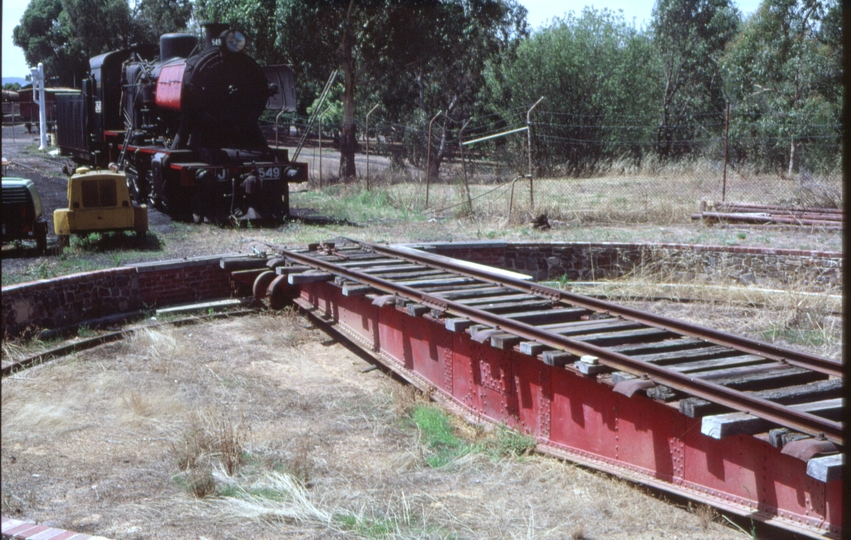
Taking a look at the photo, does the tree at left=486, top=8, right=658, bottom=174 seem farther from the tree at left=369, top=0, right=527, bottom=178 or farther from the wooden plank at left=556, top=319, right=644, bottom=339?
the wooden plank at left=556, top=319, right=644, bottom=339

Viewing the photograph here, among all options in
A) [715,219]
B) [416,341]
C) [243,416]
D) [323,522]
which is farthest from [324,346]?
[715,219]

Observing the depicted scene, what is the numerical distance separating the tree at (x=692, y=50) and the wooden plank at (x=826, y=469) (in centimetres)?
3194

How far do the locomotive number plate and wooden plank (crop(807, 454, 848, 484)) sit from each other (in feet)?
40.8

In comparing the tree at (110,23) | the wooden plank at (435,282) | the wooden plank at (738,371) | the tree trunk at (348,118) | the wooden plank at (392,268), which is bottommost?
the wooden plank at (738,371)

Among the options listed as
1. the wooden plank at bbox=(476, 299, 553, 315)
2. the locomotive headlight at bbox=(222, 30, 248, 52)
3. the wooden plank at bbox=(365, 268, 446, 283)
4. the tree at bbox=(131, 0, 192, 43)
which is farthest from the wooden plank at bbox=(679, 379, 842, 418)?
the tree at bbox=(131, 0, 192, 43)

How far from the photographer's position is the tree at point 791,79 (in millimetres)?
22219

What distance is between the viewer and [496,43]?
32.4 meters

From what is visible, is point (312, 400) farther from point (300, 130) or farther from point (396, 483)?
point (300, 130)

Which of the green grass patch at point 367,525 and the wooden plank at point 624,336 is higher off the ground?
the wooden plank at point 624,336

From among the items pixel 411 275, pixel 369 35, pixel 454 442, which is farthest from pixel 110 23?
pixel 454 442

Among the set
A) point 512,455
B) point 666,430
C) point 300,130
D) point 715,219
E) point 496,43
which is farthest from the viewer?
point 300,130

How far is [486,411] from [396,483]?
4.80ft

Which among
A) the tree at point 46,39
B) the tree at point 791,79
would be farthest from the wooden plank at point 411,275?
the tree at point 46,39

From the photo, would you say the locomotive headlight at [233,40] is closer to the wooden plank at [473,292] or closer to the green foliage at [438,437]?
the wooden plank at [473,292]
